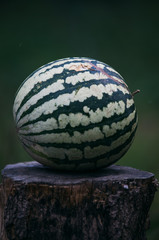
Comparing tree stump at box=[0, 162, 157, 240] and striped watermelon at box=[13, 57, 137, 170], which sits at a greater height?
striped watermelon at box=[13, 57, 137, 170]

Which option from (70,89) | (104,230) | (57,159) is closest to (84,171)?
(57,159)

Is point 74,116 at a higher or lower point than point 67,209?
higher

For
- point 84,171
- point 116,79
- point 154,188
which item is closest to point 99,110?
point 116,79

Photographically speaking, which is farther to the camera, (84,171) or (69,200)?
(84,171)

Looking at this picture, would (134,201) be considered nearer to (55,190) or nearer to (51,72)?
(55,190)

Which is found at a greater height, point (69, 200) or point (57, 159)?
point (57, 159)

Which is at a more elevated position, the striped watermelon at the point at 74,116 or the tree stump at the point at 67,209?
the striped watermelon at the point at 74,116

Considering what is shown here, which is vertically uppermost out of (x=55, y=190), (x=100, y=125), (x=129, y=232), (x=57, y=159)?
(x=100, y=125)
